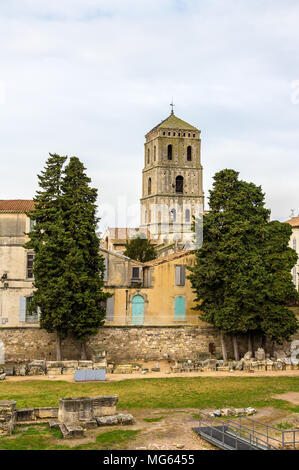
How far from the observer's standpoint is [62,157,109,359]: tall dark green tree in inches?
1308

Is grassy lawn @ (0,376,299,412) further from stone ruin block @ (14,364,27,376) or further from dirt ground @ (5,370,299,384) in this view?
stone ruin block @ (14,364,27,376)

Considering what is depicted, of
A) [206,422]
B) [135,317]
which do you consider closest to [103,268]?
[135,317]

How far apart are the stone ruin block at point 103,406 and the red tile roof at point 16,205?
2082 centimetres

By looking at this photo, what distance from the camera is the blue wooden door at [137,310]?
38031 millimetres

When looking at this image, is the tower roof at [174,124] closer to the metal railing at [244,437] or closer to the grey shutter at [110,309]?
the grey shutter at [110,309]

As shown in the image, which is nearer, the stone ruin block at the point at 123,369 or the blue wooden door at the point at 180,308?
the stone ruin block at the point at 123,369

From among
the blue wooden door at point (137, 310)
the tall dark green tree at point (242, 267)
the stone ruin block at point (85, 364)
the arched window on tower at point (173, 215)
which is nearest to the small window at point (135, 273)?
the blue wooden door at point (137, 310)

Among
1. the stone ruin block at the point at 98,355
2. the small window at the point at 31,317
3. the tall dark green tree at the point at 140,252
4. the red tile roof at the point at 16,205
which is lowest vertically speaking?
the stone ruin block at the point at 98,355

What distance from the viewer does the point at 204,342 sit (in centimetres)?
3816

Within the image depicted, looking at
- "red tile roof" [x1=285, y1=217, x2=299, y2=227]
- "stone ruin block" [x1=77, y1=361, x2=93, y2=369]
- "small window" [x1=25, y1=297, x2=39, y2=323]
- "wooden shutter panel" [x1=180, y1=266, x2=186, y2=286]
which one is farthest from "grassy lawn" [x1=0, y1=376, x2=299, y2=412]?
"red tile roof" [x1=285, y1=217, x2=299, y2=227]

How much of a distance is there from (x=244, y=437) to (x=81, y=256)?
63.5 ft

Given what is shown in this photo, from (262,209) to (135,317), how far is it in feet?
43.0
